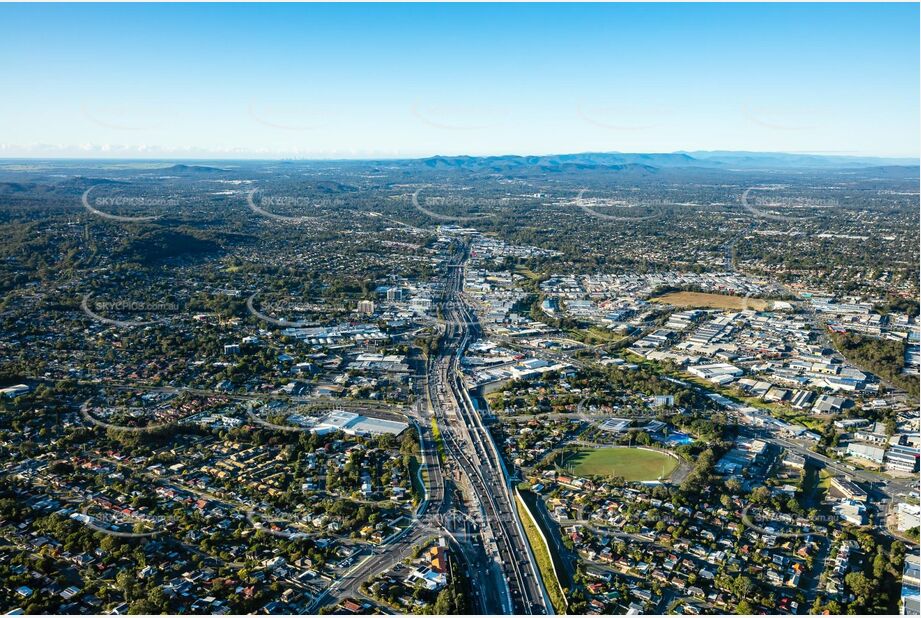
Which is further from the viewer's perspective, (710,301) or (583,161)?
(583,161)

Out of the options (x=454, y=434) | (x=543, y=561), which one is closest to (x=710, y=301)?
(x=454, y=434)

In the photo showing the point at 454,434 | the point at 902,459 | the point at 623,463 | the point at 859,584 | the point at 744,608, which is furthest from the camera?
the point at 454,434

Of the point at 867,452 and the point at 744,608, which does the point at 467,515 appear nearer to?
the point at 744,608

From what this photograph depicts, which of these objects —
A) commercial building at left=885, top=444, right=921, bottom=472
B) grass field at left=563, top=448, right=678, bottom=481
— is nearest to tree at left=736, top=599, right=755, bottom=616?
grass field at left=563, top=448, right=678, bottom=481

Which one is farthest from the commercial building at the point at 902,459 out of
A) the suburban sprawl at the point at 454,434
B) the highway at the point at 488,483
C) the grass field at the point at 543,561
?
the highway at the point at 488,483

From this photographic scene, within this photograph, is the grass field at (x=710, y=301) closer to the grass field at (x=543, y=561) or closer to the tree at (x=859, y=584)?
the grass field at (x=543, y=561)

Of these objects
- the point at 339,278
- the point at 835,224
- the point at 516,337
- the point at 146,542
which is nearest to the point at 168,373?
the point at 146,542

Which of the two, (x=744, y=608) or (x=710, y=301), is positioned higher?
(x=710, y=301)

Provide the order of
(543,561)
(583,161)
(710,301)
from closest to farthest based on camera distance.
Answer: (543,561) → (710,301) → (583,161)
